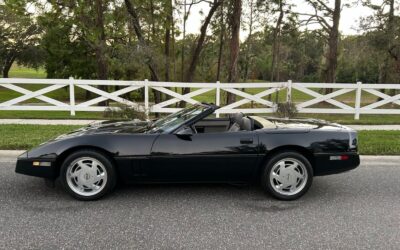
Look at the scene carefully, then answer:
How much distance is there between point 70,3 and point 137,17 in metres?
3.72

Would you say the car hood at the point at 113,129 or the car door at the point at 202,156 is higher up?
the car hood at the point at 113,129

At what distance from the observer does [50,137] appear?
8180mm

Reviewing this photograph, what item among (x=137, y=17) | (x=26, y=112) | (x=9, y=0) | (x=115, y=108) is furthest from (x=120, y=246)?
(x=137, y=17)

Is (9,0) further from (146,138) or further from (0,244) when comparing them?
(0,244)

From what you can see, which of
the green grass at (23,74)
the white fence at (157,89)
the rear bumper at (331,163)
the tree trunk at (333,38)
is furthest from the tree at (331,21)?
the green grass at (23,74)

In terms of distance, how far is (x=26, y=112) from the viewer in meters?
13.6

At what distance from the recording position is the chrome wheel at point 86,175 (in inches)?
177

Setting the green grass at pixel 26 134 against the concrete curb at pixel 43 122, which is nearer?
the green grass at pixel 26 134

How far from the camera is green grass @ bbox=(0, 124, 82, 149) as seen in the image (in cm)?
735

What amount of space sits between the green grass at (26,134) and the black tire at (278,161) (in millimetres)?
4845

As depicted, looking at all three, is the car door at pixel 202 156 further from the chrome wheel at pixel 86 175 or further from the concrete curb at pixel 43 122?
the concrete curb at pixel 43 122

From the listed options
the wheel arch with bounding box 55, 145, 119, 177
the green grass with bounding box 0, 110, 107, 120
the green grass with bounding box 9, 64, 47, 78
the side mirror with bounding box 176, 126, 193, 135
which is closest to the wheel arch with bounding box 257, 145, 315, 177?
the side mirror with bounding box 176, 126, 193, 135

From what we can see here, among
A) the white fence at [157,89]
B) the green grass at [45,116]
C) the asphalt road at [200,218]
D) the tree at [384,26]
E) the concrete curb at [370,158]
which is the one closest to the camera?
the asphalt road at [200,218]

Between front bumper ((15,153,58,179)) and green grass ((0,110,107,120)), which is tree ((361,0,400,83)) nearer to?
green grass ((0,110,107,120))
